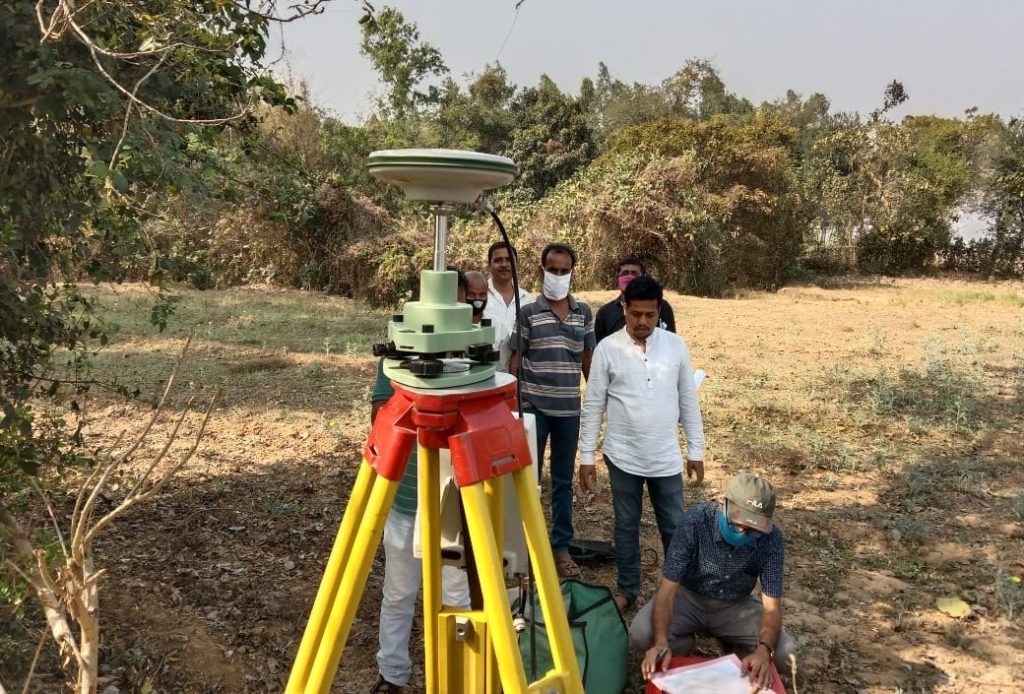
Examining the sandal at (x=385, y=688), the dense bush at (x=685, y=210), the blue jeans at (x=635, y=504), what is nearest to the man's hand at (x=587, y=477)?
the blue jeans at (x=635, y=504)

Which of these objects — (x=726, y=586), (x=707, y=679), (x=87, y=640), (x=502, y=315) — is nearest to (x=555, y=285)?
(x=502, y=315)

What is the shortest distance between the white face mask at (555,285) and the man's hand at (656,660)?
1.59 meters

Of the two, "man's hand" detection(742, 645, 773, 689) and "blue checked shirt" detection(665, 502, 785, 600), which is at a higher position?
"blue checked shirt" detection(665, 502, 785, 600)

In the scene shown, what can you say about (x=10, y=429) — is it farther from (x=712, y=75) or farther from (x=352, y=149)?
(x=712, y=75)

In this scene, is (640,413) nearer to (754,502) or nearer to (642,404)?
(642,404)

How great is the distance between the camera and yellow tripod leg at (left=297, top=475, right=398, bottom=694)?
4.50ft

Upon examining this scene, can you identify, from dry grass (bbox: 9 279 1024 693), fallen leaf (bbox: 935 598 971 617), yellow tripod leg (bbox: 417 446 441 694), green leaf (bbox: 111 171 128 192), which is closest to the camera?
yellow tripod leg (bbox: 417 446 441 694)

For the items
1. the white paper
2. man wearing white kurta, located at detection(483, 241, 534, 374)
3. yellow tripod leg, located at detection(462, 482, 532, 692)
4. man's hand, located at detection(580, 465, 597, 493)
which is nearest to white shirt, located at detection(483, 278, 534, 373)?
man wearing white kurta, located at detection(483, 241, 534, 374)

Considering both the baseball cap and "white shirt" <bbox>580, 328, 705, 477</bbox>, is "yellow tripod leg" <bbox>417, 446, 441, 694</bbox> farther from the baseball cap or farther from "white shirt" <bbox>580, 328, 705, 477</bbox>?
"white shirt" <bbox>580, 328, 705, 477</bbox>

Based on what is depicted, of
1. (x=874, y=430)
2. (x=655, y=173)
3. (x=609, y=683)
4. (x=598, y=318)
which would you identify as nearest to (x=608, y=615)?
(x=609, y=683)

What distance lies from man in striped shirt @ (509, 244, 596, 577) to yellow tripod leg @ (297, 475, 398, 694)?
6.56 ft

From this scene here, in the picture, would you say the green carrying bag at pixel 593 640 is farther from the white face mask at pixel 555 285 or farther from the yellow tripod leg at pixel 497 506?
the white face mask at pixel 555 285

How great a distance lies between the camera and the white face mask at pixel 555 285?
3451 millimetres

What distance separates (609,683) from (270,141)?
2.47 metres
